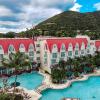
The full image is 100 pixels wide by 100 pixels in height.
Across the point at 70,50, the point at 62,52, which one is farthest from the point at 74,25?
the point at 62,52

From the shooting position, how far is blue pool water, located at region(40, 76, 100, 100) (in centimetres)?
3909

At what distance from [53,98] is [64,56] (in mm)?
21178

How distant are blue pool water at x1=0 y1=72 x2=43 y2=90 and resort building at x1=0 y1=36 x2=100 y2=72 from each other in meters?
4.10

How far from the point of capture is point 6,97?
109ft

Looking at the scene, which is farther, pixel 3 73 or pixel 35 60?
pixel 35 60

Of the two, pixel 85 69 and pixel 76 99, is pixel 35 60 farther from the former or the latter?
pixel 76 99

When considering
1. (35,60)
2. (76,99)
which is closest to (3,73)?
(35,60)

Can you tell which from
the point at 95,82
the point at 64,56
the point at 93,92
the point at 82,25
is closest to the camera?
the point at 93,92

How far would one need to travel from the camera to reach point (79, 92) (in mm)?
41906

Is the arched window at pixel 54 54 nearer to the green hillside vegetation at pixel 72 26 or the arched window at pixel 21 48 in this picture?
the arched window at pixel 21 48

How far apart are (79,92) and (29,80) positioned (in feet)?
42.7

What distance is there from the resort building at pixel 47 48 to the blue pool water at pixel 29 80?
4.10 meters

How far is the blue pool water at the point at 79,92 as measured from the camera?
39.1m

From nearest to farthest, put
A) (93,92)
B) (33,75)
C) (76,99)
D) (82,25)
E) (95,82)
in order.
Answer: (76,99), (93,92), (95,82), (33,75), (82,25)
